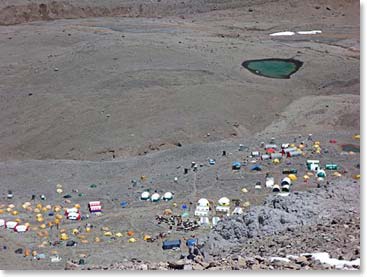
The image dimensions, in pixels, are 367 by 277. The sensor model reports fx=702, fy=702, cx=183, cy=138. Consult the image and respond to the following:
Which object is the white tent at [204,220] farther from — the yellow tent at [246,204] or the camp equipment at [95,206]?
the camp equipment at [95,206]

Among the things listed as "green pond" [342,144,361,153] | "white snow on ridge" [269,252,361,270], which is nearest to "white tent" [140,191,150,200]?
"green pond" [342,144,361,153]

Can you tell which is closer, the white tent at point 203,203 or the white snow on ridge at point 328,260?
the white snow on ridge at point 328,260

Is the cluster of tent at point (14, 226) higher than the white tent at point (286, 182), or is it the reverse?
the white tent at point (286, 182)

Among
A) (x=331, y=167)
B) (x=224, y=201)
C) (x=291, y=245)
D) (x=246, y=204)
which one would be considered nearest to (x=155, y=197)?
(x=224, y=201)

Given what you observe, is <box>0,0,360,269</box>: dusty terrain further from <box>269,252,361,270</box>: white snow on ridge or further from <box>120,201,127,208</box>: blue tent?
<box>269,252,361,270</box>: white snow on ridge

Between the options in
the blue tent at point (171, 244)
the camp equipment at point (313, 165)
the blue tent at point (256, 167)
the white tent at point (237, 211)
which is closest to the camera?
the blue tent at point (171, 244)

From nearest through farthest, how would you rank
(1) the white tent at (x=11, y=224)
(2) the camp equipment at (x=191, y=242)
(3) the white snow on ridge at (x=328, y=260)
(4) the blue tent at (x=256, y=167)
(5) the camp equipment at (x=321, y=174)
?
(3) the white snow on ridge at (x=328, y=260) < (2) the camp equipment at (x=191, y=242) < (1) the white tent at (x=11, y=224) < (5) the camp equipment at (x=321, y=174) < (4) the blue tent at (x=256, y=167)

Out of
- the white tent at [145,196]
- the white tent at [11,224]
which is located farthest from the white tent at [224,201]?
the white tent at [11,224]
